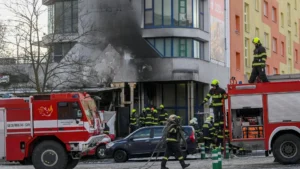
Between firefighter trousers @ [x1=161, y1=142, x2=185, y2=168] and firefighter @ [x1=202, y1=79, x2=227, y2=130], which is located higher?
firefighter @ [x1=202, y1=79, x2=227, y2=130]

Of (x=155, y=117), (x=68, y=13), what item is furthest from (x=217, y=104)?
(x=68, y=13)

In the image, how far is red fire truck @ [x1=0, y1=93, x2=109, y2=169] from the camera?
19516mm

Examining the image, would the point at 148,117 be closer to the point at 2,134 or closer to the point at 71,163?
the point at 71,163

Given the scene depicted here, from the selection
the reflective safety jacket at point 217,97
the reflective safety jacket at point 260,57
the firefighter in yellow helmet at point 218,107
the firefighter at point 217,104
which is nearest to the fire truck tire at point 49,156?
the firefighter in yellow helmet at point 218,107

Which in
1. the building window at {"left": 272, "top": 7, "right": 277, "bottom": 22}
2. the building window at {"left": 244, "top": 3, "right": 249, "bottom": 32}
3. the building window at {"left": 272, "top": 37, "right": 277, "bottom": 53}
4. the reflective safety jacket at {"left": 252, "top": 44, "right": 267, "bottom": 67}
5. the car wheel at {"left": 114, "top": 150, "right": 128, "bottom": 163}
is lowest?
the car wheel at {"left": 114, "top": 150, "right": 128, "bottom": 163}

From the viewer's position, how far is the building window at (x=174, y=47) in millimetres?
40469

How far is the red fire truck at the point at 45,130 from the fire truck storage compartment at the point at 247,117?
15.0 ft

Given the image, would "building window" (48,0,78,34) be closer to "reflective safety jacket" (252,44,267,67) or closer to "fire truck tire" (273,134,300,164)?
"reflective safety jacket" (252,44,267,67)

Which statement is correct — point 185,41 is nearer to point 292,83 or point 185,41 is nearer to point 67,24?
point 67,24

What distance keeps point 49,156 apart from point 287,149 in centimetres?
730

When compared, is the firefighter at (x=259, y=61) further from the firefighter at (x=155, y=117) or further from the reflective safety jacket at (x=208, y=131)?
the firefighter at (x=155, y=117)

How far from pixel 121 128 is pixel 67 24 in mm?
8967

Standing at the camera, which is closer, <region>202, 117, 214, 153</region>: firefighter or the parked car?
the parked car

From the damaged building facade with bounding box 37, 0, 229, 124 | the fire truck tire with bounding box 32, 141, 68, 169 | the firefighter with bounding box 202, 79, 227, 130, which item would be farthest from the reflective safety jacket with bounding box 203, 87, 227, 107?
the damaged building facade with bounding box 37, 0, 229, 124
